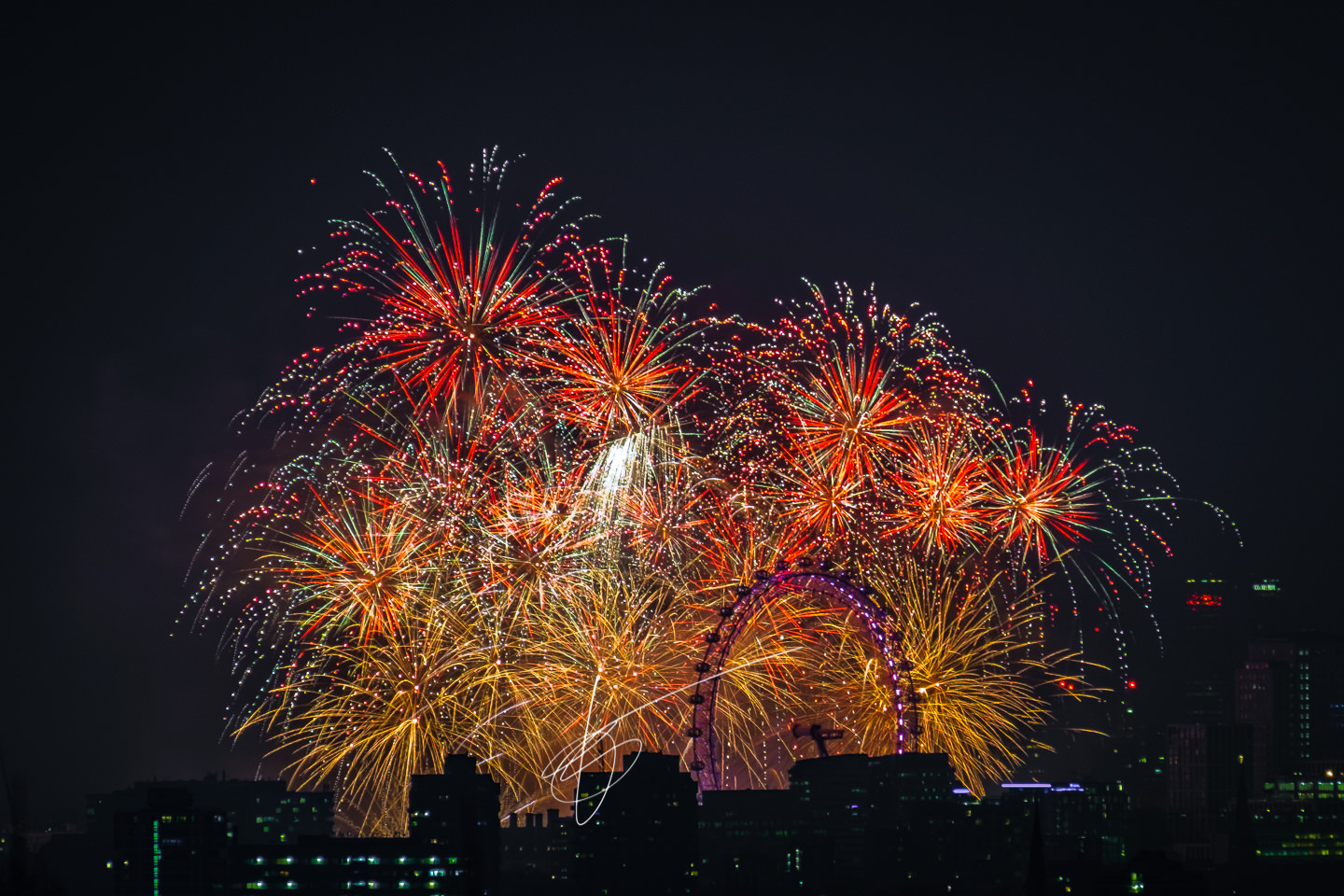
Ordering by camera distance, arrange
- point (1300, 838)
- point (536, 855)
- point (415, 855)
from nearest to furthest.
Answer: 1. point (415, 855)
2. point (536, 855)
3. point (1300, 838)

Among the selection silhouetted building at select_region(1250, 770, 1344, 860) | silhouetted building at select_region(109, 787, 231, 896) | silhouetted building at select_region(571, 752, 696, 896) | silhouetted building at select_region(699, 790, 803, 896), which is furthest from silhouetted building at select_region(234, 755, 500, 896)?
silhouetted building at select_region(1250, 770, 1344, 860)

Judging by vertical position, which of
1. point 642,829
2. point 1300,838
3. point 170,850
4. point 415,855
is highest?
point 642,829

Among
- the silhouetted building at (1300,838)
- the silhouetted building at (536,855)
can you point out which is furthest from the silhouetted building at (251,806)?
the silhouetted building at (1300,838)

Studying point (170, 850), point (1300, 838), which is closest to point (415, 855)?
point (170, 850)

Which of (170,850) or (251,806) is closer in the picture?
(170,850)

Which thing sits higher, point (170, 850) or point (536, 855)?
point (170, 850)

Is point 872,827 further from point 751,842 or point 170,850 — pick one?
point 170,850

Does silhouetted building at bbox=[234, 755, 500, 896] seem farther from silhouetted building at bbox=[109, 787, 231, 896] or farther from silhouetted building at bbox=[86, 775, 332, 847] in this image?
silhouetted building at bbox=[86, 775, 332, 847]

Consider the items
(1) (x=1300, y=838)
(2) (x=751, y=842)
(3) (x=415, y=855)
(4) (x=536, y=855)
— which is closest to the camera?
(3) (x=415, y=855)

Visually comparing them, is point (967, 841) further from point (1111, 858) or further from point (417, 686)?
point (417, 686)
